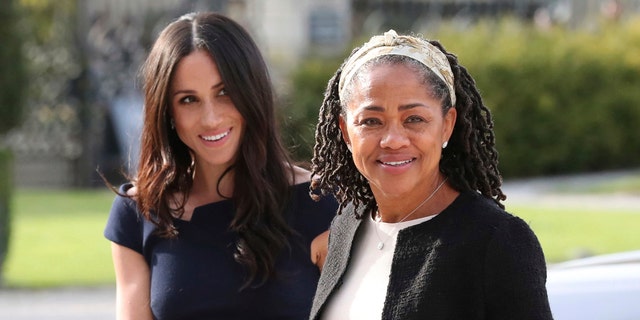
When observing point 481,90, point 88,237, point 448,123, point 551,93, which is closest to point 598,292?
point 448,123

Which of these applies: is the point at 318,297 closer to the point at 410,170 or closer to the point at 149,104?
the point at 410,170

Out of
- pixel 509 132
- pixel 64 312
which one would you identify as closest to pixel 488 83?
pixel 509 132

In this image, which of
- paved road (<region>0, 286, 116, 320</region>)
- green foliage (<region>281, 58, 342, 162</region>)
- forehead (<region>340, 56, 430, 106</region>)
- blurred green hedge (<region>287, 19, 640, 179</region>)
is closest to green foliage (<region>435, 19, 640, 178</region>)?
blurred green hedge (<region>287, 19, 640, 179</region>)

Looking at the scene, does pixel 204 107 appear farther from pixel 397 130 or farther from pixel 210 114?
pixel 397 130

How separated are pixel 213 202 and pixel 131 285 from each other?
33cm

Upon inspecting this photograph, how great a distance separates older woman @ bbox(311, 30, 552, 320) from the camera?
2150 millimetres

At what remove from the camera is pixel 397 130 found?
89.8 inches

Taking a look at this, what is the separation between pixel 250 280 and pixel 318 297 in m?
0.76

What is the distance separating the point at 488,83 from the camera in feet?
64.7

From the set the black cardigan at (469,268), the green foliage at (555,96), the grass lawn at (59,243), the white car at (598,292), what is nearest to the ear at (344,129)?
the black cardigan at (469,268)

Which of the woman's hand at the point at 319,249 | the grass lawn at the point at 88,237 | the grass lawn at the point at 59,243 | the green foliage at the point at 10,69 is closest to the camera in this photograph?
the woman's hand at the point at 319,249

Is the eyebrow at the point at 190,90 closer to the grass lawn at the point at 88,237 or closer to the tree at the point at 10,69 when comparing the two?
the grass lawn at the point at 88,237

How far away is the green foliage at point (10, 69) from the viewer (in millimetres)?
12203

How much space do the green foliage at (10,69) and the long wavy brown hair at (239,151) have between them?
8919 millimetres
